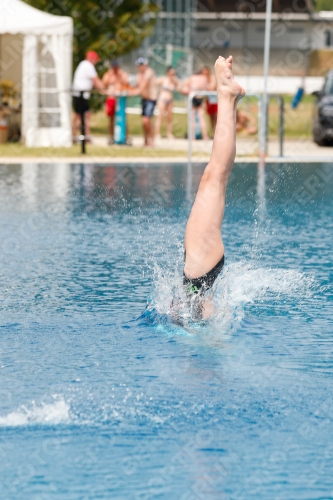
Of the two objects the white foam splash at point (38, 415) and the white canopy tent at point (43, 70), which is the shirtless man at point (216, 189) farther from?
the white canopy tent at point (43, 70)

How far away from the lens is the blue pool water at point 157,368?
13.3 feet

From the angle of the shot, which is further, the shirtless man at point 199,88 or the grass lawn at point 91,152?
the shirtless man at point 199,88

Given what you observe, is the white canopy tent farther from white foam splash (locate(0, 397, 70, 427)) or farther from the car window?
white foam splash (locate(0, 397, 70, 427))

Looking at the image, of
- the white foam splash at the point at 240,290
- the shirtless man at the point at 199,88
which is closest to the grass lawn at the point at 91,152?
the shirtless man at the point at 199,88

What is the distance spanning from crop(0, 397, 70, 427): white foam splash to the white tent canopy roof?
634 inches

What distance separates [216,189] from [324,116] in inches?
635

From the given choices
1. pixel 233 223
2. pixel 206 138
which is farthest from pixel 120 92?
pixel 233 223

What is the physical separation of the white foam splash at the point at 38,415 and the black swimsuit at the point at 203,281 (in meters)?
1.65

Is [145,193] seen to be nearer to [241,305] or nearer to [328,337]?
[241,305]

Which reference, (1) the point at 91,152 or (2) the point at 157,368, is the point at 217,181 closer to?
(2) the point at 157,368

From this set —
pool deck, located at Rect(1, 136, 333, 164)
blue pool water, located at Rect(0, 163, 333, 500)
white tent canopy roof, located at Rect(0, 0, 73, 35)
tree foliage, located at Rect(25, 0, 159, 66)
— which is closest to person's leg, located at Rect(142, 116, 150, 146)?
pool deck, located at Rect(1, 136, 333, 164)

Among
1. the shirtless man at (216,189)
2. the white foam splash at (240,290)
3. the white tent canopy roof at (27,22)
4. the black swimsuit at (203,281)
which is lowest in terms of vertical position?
the white foam splash at (240,290)

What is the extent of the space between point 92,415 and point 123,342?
1.38 meters

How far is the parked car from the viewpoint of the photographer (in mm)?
21625
